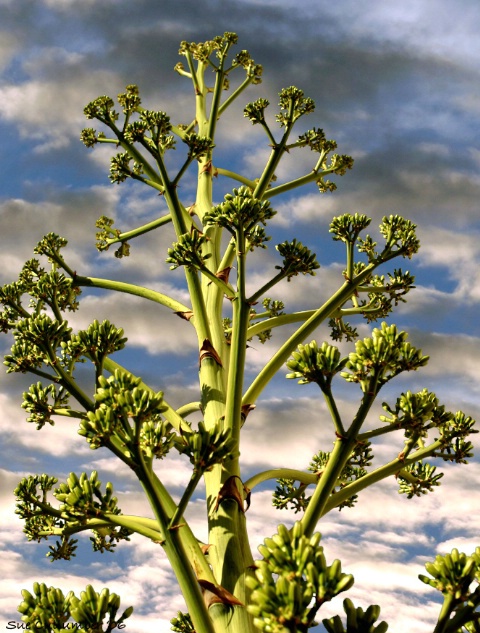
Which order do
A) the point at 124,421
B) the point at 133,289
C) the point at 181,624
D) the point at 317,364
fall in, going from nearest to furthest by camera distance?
1. the point at 124,421
2. the point at 317,364
3. the point at 181,624
4. the point at 133,289

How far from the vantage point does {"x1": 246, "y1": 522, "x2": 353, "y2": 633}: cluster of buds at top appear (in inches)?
158

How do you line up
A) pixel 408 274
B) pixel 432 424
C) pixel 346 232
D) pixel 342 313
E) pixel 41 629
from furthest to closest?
pixel 342 313, pixel 408 274, pixel 346 232, pixel 432 424, pixel 41 629

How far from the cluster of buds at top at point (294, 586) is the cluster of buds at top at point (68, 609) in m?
1.60

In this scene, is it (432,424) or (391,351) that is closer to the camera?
(391,351)

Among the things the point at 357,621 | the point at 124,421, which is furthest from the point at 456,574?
the point at 124,421

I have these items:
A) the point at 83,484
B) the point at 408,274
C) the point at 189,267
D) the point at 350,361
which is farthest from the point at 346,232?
the point at 83,484

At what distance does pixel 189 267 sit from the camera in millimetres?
7414

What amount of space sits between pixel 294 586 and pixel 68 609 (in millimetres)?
2550

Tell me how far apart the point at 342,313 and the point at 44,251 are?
14.3ft

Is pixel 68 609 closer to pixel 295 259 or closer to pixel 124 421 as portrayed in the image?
→ pixel 124 421

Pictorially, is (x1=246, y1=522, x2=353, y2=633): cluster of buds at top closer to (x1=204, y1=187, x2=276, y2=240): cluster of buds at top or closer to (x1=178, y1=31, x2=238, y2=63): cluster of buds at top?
(x1=204, y1=187, x2=276, y2=240): cluster of buds at top

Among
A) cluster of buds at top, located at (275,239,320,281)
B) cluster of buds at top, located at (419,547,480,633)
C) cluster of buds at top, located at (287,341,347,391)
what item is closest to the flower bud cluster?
cluster of buds at top, located at (419,547,480,633)

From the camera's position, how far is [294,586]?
4031 mm

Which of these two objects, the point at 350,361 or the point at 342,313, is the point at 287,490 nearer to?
the point at 342,313
